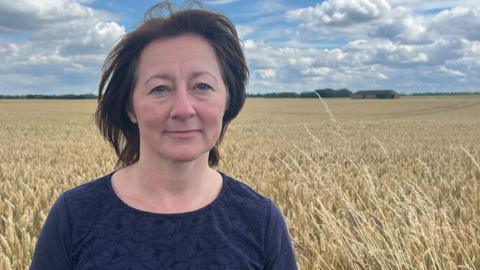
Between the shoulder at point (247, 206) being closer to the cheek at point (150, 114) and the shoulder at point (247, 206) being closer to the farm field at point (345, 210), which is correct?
the cheek at point (150, 114)

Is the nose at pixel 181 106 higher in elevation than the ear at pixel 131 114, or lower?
higher

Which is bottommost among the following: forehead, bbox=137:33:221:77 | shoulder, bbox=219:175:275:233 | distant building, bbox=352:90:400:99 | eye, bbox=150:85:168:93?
distant building, bbox=352:90:400:99

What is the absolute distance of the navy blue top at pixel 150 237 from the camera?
66.0 inches

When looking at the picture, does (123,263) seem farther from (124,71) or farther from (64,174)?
(64,174)

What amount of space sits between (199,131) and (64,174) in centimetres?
531

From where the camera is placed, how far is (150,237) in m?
1.69

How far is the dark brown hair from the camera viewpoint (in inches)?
70.1

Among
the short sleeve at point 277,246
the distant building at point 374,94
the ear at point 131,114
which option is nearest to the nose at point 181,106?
the ear at point 131,114

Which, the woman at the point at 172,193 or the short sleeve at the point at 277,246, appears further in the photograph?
the short sleeve at the point at 277,246

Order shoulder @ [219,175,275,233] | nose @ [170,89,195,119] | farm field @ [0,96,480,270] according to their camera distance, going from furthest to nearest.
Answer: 1. farm field @ [0,96,480,270]
2. shoulder @ [219,175,275,233]
3. nose @ [170,89,195,119]

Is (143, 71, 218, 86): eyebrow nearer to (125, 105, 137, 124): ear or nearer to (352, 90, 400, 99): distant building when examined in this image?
(125, 105, 137, 124): ear

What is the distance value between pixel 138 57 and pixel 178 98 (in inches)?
9.7

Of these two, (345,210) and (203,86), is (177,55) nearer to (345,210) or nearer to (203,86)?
(203,86)

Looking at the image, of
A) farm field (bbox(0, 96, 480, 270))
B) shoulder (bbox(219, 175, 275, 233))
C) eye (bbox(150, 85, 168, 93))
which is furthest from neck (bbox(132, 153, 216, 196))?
farm field (bbox(0, 96, 480, 270))
